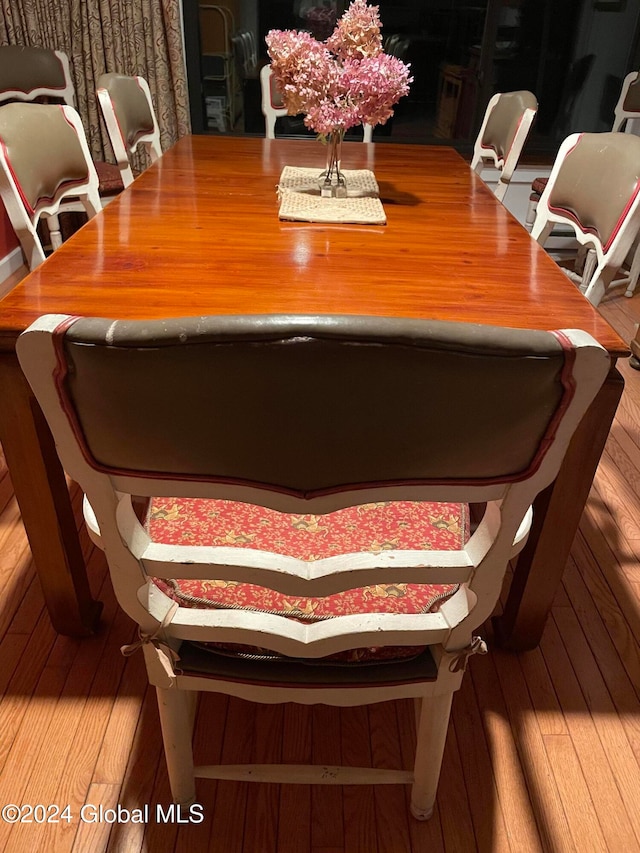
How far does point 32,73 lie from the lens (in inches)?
119

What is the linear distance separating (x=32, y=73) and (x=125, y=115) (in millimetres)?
1273

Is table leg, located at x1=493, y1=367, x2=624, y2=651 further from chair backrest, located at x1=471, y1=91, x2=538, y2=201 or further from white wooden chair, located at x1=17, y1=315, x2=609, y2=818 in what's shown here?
chair backrest, located at x1=471, y1=91, x2=538, y2=201

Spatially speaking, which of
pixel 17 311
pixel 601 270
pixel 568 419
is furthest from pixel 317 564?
pixel 601 270

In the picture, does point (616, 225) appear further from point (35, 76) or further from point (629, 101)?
point (35, 76)

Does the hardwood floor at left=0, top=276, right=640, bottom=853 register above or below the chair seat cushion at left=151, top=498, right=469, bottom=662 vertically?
below

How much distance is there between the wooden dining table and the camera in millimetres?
1047

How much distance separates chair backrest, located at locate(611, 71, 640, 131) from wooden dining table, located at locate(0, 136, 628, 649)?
225 cm

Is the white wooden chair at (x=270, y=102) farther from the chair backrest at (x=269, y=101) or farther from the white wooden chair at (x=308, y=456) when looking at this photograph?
the white wooden chair at (x=308, y=456)

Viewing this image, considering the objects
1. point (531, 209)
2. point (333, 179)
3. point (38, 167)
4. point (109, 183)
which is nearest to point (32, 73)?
point (109, 183)

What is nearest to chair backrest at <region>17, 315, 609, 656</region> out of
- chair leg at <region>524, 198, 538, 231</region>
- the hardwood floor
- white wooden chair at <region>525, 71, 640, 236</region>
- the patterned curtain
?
the hardwood floor

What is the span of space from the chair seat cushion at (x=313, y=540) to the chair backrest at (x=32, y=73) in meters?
2.85

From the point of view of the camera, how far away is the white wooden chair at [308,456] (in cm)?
51

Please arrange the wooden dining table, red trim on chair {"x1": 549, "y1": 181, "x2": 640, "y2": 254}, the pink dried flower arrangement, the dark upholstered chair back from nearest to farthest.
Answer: the dark upholstered chair back, the wooden dining table, red trim on chair {"x1": 549, "y1": 181, "x2": 640, "y2": 254}, the pink dried flower arrangement

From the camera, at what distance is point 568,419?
58 centimetres
